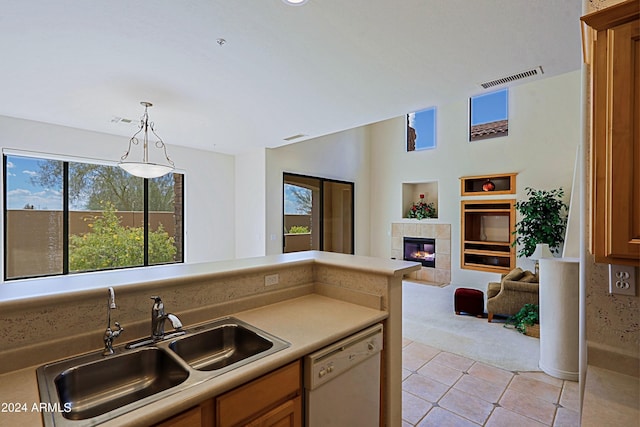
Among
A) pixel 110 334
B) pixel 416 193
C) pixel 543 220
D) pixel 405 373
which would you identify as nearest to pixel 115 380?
pixel 110 334

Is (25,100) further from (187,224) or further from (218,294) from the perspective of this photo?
(218,294)

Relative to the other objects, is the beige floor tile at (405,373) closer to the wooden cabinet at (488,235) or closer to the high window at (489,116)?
the wooden cabinet at (488,235)

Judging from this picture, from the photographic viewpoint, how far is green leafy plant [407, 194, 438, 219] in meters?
7.27

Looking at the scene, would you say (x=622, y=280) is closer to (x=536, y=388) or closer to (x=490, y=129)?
(x=536, y=388)

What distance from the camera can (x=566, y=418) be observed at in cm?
226

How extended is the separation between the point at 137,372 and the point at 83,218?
435 cm

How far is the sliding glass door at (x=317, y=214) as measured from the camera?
6.34 meters

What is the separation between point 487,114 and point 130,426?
7.37 metres

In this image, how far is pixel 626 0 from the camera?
3.24ft

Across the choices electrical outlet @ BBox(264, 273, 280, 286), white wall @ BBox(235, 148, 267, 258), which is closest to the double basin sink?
electrical outlet @ BBox(264, 273, 280, 286)

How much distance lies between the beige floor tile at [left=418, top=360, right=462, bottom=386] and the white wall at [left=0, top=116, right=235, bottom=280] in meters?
4.46

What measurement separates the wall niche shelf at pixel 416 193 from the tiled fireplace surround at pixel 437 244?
1.31ft

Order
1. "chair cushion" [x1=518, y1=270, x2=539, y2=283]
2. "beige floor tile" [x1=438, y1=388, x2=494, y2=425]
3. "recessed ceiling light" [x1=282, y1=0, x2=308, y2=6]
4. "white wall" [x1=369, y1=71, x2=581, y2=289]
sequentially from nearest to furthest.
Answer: "recessed ceiling light" [x1=282, y1=0, x2=308, y2=6] → "beige floor tile" [x1=438, y1=388, x2=494, y2=425] → "chair cushion" [x1=518, y1=270, x2=539, y2=283] → "white wall" [x1=369, y1=71, x2=581, y2=289]

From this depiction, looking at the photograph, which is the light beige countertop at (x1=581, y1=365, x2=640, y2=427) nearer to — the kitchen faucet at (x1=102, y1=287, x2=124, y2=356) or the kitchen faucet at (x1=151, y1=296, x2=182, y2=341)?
the kitchen faucet at (x1=151, y1=296, x2=182, y2=341)
